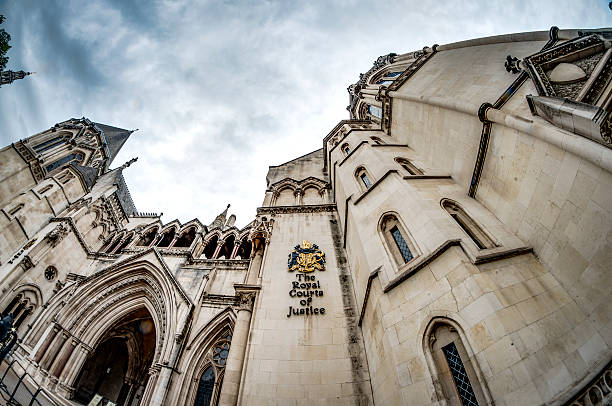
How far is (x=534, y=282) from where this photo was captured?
181 inches

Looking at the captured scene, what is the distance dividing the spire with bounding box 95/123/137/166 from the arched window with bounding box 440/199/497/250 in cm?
2942

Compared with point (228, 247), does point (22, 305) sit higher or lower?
lower

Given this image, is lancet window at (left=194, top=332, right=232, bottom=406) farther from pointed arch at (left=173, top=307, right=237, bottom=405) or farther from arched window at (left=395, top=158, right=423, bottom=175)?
arched window at (left=395, top=158, right=423, bottom=175)

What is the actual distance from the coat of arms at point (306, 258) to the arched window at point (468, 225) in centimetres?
490

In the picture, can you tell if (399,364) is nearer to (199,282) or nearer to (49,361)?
(199,282)

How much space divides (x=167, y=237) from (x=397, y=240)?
14.4m

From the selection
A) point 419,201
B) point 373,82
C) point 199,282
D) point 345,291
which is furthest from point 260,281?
point 373,82

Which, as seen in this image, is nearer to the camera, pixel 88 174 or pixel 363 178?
pixel 363 178

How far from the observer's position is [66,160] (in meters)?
19.9

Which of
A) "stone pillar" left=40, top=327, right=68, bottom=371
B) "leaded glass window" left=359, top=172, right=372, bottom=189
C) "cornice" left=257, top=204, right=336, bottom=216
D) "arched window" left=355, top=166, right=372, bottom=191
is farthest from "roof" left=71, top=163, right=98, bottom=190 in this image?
"leaded glass window" left=359, top=172, right=372, bottom=189

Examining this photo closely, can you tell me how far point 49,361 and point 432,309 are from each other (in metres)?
14.7

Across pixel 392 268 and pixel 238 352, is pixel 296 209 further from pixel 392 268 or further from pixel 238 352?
pixel 392 268

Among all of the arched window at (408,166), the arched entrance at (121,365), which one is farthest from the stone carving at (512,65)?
the arched entrance at (121,365)

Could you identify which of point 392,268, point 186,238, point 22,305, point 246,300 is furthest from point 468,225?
point 22,305
